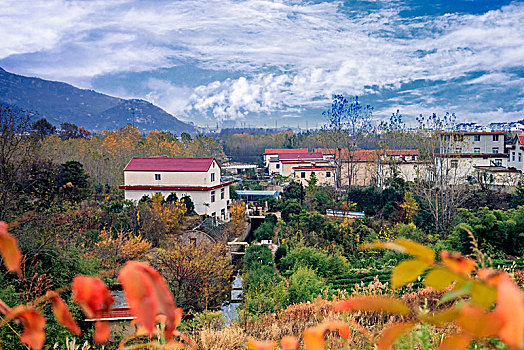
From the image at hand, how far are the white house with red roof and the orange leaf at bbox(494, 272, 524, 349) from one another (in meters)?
16.5

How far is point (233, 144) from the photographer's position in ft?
196

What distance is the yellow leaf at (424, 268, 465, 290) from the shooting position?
0.37 meters

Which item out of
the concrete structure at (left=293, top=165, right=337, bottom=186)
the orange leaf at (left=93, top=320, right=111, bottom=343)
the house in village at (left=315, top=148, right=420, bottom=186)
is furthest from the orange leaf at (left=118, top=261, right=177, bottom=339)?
the concrete structure at (left=293, top=165, right=337, bottom=186)

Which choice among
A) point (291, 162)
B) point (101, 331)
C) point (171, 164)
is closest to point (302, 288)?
point (101, 331)

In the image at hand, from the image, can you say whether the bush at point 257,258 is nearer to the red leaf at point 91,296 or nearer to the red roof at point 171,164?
the red roof at point 171,164

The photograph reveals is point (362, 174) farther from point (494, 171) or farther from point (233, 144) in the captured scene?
point (233, 144)

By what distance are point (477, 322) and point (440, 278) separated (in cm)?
6

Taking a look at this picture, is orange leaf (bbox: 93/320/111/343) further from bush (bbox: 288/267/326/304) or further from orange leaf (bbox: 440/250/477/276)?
bush (bbox: 288/267/326/304)

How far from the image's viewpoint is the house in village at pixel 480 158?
17328 millimetres

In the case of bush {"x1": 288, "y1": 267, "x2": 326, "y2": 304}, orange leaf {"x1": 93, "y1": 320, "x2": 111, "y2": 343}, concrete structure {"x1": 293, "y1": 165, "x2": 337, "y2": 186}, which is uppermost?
orange leaf {"x1": 93, "y1": 320, "x2": 111, "y2": 343}

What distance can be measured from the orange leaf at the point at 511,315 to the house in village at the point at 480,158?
58.1ft

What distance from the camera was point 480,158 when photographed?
22.2 meters

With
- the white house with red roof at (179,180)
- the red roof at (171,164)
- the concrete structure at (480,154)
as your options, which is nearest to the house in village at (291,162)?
the concrete structure at (480,154)

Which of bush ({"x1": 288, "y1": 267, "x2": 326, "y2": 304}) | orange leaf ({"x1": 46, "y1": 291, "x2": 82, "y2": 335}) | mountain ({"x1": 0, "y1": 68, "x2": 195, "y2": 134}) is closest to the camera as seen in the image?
orange leaf ({"x1": 46, "y1": 291, "x2": 82, "y2": 335})
